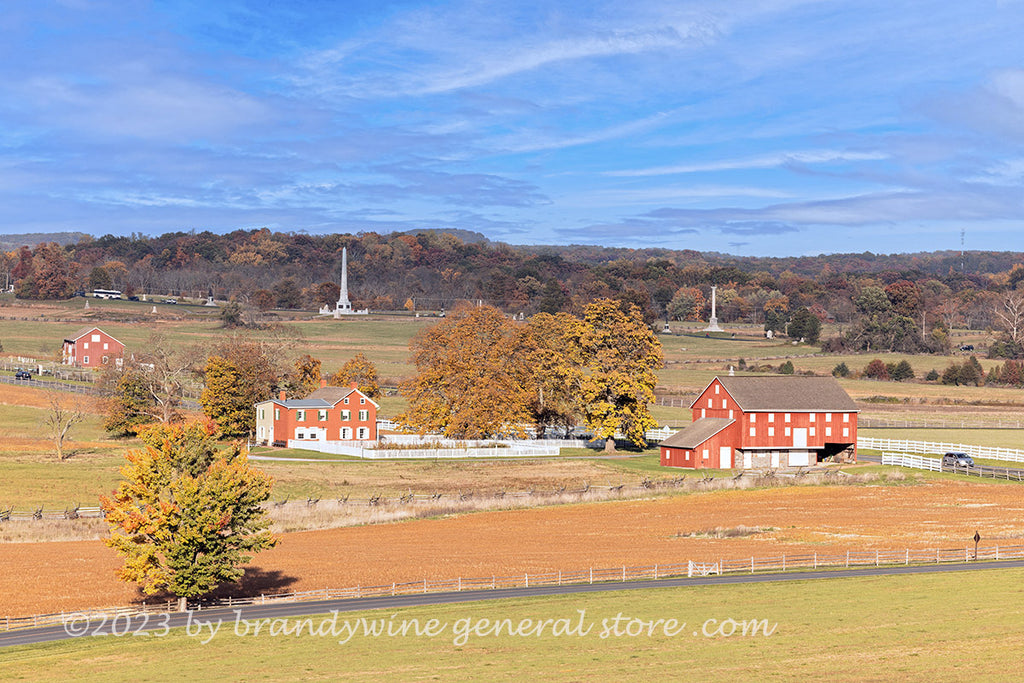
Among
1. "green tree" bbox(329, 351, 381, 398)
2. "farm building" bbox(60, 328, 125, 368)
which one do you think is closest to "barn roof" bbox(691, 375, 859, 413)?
"green tree" bbox(329, 351, 381, 398)

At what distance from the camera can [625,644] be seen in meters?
33.8

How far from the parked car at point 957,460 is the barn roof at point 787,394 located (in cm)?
842

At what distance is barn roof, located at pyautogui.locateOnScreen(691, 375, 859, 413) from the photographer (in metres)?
90.6

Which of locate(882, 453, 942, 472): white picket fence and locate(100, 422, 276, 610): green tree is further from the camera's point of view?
locate(882, 453, 942, 472): white picket fence

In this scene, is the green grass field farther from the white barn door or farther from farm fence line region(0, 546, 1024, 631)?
the white barn door

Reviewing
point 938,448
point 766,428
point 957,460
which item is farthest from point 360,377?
point 957,460

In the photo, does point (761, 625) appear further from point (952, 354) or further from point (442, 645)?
point (952, 354)

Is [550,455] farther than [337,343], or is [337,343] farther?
[337,343]

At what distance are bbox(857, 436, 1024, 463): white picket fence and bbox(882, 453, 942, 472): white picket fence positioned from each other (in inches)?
167

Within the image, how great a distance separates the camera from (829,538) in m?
56.6

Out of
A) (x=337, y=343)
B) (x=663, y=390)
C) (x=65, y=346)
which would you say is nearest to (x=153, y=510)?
(x=663, y=390)

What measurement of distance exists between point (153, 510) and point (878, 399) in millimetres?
113635

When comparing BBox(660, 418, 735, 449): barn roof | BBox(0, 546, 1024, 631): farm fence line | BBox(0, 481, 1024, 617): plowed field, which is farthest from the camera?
BBox(660, 418, 735, 449): barn roof

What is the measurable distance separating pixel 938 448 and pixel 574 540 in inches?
1950
